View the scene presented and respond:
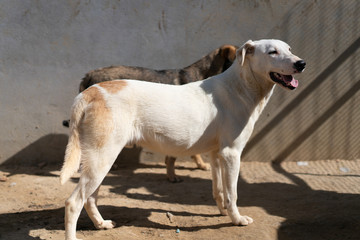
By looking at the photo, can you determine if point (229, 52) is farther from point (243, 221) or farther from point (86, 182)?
point (86, 182)

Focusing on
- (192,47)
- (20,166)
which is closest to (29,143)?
(20,166)

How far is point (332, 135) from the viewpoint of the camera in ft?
21.1

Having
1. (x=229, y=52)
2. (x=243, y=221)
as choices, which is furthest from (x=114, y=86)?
(x=229, y=52)

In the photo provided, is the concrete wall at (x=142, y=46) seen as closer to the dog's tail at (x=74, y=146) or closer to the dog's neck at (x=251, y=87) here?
the dog's neck at (x=251, y=87)

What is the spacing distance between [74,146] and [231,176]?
5.07 ft

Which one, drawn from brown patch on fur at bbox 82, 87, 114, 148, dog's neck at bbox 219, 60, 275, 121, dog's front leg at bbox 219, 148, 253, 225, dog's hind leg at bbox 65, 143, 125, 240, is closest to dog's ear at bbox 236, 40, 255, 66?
dog's neck at bbox 219, 60, 275, 121

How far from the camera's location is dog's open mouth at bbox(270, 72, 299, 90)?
12.6ft

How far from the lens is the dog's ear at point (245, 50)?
3945 mm

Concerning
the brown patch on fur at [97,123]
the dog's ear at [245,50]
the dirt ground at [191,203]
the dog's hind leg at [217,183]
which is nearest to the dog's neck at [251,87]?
the dog's ear at [245,50]

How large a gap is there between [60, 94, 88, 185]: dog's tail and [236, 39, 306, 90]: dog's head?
1611 mm

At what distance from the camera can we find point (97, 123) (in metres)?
3.55

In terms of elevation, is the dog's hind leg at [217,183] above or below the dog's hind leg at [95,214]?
above

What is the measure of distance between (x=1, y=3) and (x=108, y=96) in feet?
10.7

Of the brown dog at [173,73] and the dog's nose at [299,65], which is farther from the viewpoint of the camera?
the brown dog at [173,73]
